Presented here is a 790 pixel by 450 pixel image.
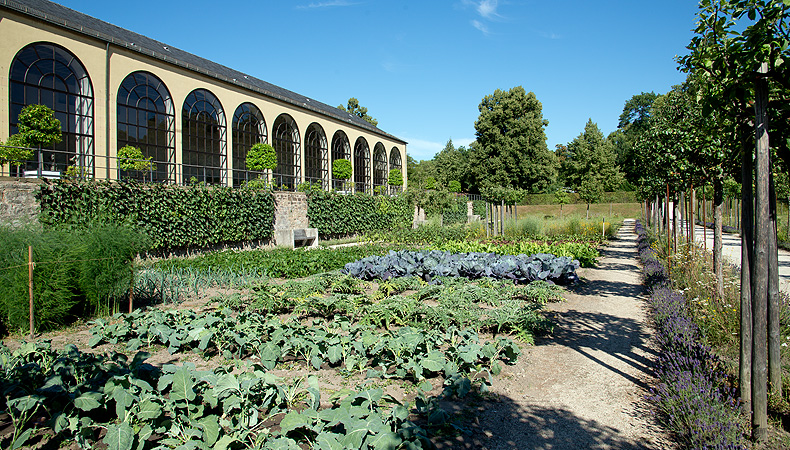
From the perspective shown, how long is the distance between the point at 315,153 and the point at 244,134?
655cm

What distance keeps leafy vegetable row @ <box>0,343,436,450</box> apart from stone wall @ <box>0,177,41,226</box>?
817 cm

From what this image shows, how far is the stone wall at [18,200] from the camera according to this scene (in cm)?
970

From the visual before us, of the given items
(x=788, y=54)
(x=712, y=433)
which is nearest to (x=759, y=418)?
(x=712, y=433)

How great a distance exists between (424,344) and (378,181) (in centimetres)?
3381

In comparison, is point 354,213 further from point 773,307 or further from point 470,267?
point 773,307

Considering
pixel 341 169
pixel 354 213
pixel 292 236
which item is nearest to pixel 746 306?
pixel 292 236

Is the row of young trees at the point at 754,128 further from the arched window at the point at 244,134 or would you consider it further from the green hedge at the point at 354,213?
the arched window at the point at 244,134

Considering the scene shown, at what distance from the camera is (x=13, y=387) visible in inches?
124

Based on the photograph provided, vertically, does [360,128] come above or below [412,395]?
above

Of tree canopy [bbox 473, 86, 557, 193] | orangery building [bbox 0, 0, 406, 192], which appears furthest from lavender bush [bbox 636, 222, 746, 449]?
tree canopy [bbox 473, 86, 557, 193]

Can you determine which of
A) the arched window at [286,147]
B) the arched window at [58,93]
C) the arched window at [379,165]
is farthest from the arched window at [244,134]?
the arched window at [379,165]

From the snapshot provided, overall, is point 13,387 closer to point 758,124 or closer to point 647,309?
point 758,124

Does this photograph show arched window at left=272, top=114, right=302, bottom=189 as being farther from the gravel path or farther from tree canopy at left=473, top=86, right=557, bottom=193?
tree canopy at left=473, top=86, right=557, bottom=193

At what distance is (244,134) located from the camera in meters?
24.0
